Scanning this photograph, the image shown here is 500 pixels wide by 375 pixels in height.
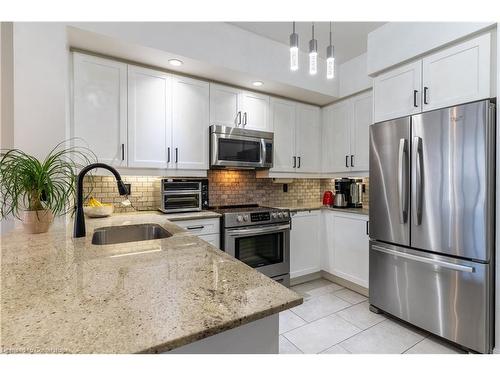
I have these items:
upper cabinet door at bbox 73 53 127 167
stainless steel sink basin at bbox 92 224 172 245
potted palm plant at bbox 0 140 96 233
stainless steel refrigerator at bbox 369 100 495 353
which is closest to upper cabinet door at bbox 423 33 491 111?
stainless steel refrigerator at bbox 369 100 495 353

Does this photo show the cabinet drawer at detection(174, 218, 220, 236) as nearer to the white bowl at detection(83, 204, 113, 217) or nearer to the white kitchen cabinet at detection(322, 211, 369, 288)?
the white bowl at detection(83, 204, 113, 217)

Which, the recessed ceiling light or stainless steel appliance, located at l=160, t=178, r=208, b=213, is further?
stainless steel appliance, located at l=160, t=178, r=208, b=213

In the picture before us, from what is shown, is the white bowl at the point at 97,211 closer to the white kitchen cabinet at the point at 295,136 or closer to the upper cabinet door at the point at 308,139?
the white kitchen cabinet at the point at 295,136

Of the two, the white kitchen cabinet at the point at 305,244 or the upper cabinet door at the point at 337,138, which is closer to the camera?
the white kitchen cabinet at the point at 305,244

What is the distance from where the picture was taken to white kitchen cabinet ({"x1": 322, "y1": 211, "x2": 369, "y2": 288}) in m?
2.83

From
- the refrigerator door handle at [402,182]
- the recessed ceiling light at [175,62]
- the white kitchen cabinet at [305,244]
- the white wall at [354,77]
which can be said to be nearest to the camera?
the refrigerator door handle at [402,182]

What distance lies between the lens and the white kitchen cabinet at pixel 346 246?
2828 mm

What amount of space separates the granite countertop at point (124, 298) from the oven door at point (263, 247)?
1.45 m

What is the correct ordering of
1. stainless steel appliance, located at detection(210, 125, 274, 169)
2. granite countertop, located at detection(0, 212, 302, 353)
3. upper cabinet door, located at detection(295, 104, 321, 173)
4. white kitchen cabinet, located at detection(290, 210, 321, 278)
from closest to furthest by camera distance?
granite countertop, located at detection(0, 212, 302, 353), stainless steel appliance, located at detection(210, 125, 274, 169), white kitchen cabinet, located at detection(290, 210, 321, 278), upper cabinet door, located at detection(295, 104, 321, 173)

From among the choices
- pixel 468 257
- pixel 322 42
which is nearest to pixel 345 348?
pixel 468 257

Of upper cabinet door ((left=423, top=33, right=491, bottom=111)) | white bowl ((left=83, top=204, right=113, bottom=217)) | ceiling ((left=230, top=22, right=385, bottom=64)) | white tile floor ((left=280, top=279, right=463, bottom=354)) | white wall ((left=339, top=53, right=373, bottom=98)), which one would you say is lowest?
white tile floor ((left=280, top=279, right=463, bottom=354))

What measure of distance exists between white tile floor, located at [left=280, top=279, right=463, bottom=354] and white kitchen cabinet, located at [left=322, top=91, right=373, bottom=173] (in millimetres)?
1563

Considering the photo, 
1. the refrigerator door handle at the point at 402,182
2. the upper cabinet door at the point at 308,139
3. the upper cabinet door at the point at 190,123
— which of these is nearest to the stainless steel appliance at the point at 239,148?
the upper cabinet door at the point at 190,123
